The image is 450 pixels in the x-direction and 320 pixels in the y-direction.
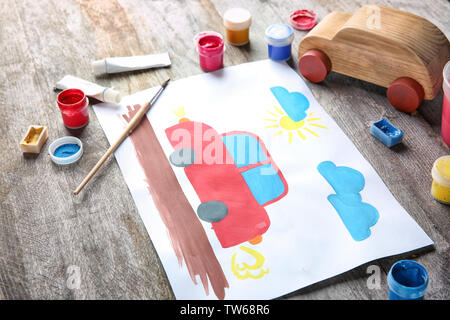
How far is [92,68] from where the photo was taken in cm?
118

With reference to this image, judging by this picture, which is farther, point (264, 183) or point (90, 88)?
point (90, 88)

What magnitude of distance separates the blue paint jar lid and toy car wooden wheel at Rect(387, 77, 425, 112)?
0.25 meters

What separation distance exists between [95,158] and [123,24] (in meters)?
0.47

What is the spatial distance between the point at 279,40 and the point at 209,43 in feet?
0.53

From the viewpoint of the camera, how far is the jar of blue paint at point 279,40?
1146 mm

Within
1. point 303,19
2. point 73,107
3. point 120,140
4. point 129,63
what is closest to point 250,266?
point 120,140

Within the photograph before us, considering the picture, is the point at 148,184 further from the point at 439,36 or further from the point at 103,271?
the point at 439,36

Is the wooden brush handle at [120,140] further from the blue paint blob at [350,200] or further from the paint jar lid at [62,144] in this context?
the blue paint blob at [350,200]

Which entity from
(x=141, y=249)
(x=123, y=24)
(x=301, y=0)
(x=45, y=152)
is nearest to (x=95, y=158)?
(x=45, y=152)

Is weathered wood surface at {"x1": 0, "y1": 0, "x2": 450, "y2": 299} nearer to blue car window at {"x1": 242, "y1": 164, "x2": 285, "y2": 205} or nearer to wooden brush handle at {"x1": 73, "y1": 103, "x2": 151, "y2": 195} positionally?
wooden brush handle at {"x1": 73, "y1": 103, "x2": 151, "y2": 195}

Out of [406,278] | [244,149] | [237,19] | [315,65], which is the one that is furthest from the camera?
[237,19]

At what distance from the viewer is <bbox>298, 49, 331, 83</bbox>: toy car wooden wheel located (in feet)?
3.61

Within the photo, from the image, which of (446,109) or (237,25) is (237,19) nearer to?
(237,25)

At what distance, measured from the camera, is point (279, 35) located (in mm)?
1152
